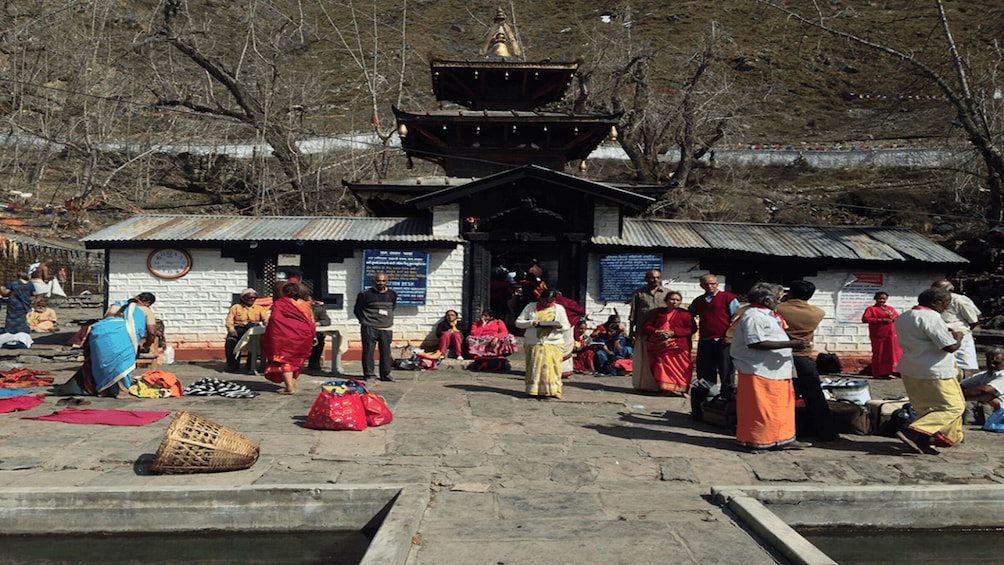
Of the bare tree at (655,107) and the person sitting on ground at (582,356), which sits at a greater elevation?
the bare tree at (655,107)

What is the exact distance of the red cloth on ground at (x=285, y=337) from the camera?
9.17m

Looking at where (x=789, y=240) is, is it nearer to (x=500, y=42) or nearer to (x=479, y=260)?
(x=479, y=260)

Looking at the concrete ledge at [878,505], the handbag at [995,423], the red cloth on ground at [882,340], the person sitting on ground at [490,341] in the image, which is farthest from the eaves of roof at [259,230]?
the concrete ledge at [878,505]

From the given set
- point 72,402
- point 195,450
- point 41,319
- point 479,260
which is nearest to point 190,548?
point 195,450

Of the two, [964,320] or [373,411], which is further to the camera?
[964,320]

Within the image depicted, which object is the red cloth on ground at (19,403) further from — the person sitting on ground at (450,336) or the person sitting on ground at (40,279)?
the person sitting on ground at (40,279)

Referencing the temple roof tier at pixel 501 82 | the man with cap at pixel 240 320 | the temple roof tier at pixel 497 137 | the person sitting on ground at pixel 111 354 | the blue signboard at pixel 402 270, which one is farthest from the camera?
the temple roof tier at pixel 501 82

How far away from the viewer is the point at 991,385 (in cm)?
837

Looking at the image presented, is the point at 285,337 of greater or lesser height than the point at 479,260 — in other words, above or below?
below

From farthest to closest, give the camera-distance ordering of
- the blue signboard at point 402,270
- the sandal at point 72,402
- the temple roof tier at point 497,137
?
1. the temple roof tier at point 497,137
2. the blue signboard at point 402,270
3. the sandal at point 72,402

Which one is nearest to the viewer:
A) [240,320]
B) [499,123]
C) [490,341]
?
[240,320]

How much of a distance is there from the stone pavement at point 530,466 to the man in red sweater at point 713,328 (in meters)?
0.73

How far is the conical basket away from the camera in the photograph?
579 cm

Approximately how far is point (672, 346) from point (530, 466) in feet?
13.6
